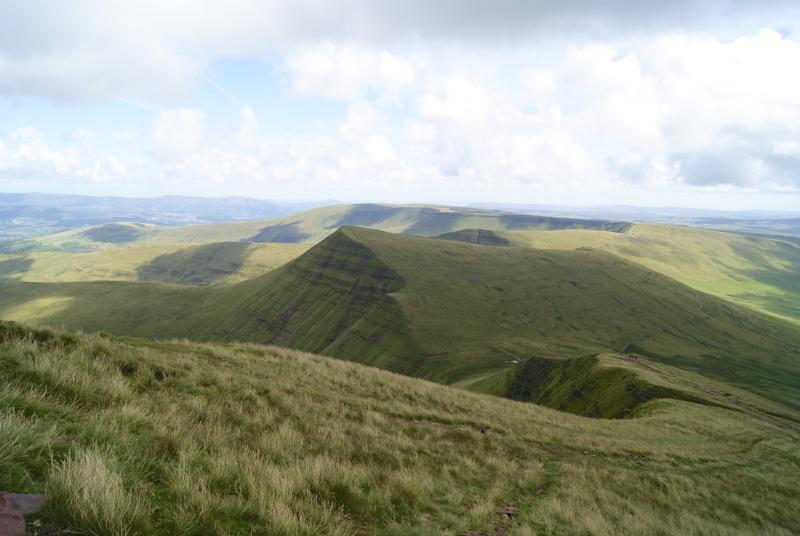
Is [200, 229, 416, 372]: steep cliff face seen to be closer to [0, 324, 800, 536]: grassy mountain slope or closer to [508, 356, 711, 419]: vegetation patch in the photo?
[508, 356, 711, 419]: vegetation patch

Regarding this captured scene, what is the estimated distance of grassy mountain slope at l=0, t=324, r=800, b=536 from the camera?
6.08m

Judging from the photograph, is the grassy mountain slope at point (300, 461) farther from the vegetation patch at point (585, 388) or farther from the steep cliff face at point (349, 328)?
the steep cliff face at point (349, 328)

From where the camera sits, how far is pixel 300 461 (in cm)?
959

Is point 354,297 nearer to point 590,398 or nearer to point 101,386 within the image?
point 590,398

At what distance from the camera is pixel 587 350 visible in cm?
14962

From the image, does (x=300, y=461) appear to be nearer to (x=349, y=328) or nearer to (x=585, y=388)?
(x=585, y=388)

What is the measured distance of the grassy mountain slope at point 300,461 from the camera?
608cm

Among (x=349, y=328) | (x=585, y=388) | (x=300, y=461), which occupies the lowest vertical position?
(x=349, y=328)

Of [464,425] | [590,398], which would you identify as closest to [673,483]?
[464,425]

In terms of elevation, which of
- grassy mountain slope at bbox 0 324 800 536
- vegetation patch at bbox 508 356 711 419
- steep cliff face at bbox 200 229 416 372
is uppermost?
grassy mountain slope at bbox 0 324 800 536

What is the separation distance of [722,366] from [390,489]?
198133 mm

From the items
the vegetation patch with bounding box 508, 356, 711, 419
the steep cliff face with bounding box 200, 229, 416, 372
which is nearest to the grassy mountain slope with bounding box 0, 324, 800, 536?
the vegetation patch with bounding box 508, 356, 711, 419

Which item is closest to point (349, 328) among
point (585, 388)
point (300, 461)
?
point (585, 388)

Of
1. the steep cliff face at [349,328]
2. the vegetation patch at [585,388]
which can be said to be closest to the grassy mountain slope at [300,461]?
the vegetation patch at [585,388]
